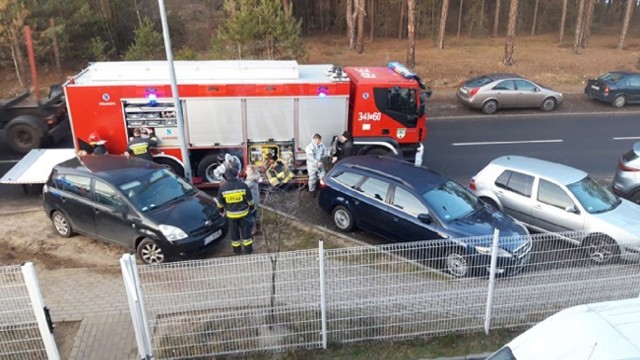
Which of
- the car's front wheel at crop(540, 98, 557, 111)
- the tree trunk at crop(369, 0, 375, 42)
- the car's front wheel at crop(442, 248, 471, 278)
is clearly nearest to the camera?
the car's front wheel at crop(442, 248, 471, 278)

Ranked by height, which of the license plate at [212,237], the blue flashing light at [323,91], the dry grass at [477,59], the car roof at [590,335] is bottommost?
the dry grass at [477,59]

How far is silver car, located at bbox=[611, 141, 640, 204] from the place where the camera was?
36.1 ft

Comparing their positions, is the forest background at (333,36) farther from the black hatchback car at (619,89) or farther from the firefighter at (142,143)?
the firefighter at (142,143)

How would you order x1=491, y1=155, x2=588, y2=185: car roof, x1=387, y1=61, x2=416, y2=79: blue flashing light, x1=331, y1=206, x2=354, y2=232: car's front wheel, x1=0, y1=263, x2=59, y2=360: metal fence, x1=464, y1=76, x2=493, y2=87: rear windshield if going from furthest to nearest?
x1=464, y1=76, x2=493, y2=87: rear windshield
x1=387, y1=61, x2=416, y2=79: blue flashing light
x1=331, y1=206, x2=354, y2=232: car's front wheel
x1=491, y1=155, x2=588, y2=185: car roof
x1=0, y1=263, x2=59, y2=360: metal fence

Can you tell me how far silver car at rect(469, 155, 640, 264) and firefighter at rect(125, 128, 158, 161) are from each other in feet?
22.0

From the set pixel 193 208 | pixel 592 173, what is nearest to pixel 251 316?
pixel 193 208

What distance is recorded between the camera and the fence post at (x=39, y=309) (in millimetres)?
5309

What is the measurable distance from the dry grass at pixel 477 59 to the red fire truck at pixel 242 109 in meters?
11.2

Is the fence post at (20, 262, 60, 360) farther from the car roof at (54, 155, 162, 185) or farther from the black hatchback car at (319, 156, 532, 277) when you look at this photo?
the black hatchback car at (319, 156, 532, 277)

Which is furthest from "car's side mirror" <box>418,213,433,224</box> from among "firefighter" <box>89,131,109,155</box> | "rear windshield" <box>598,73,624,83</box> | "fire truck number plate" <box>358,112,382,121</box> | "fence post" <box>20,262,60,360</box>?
"rear windshield" <box>598,73,624,83</box>

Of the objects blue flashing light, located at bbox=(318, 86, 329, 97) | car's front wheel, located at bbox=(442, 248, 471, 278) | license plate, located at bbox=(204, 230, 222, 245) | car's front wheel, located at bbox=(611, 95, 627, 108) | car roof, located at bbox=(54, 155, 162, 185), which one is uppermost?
blue flashing light, located at bbox=(318, 86, 329, 97)

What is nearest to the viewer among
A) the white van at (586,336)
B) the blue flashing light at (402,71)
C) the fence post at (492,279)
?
the white van at (586,336)

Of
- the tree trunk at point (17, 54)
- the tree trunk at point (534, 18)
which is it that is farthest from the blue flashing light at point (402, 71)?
the tree trunk at point (534, 18)

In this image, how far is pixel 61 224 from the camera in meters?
9.40
